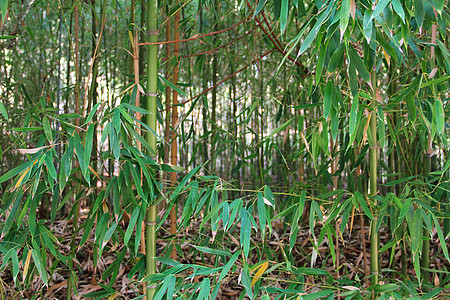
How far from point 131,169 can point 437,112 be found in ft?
2.75

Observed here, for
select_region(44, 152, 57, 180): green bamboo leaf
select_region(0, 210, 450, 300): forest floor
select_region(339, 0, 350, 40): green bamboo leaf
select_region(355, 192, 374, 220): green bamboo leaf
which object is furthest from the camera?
select_region(0, 210, 450, 300): forest floor

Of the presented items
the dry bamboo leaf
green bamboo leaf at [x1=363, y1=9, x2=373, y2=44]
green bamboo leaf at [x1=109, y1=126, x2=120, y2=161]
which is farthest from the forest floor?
green bamboo leaf at [x1=363, y1=9, x2=373, y2=44]

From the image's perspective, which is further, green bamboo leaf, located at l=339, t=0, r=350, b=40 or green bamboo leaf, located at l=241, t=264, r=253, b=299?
green bamboo leaf, located at l=241, t=264, r=253, b=299

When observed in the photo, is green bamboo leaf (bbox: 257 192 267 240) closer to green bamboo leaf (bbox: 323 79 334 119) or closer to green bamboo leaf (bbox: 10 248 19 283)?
green bamboo leaf (bbox: 323 79 334 119)

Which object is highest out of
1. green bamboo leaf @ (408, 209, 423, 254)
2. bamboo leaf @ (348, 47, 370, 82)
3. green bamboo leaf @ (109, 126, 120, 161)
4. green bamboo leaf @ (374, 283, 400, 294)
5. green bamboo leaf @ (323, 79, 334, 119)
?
bamboo leaf @ (348, 47, 370, 82)

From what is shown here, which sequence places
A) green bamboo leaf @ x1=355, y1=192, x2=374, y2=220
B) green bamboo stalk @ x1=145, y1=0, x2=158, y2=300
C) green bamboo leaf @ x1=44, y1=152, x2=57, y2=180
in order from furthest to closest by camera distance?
1. green bamboo stalk @ x1=145, y1=0, x2=158, y2=300
2. green bamboo leaf @ x1=355, y1=192, x2=374, y2=220
3. green bamboo leaf @ x1=44, y1=152, x2=57, y2=180

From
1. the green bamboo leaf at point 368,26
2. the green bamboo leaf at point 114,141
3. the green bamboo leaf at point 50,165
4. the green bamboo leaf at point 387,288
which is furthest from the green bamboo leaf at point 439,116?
the green bamboo leaf at point 50,165

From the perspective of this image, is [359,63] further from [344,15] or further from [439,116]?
[439,116]

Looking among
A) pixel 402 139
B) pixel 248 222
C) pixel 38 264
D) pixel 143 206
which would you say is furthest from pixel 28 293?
pixel 402 139

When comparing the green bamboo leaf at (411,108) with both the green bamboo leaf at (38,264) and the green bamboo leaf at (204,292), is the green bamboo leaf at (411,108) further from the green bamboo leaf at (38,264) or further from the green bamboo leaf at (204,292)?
the green bamboo leaf at (38,264)

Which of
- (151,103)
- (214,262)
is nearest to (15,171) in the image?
(151,103)

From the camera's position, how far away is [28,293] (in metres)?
2.17

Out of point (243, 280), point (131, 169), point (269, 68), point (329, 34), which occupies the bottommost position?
point (243, 280)

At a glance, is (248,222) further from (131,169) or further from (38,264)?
(38,264)
